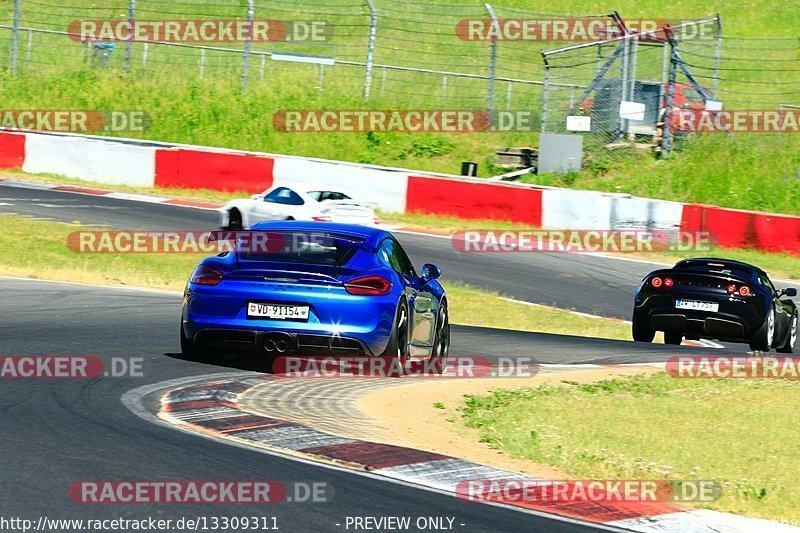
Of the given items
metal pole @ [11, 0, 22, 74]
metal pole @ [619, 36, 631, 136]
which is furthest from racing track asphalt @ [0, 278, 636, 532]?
metal pole @ [11, 0, 22, 74]

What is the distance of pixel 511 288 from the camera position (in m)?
19.5

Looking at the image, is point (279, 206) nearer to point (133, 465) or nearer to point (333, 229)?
point (333, 229)

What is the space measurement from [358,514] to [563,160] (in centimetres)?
2372

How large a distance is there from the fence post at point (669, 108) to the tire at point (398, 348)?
18641 mm

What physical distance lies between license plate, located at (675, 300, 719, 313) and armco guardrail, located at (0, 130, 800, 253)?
359 inches

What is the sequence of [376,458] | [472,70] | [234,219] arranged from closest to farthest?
[376,458], [234,219], [472,70]

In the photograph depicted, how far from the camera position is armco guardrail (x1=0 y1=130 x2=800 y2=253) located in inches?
947

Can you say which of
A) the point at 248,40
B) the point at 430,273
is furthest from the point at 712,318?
the point at 248,40

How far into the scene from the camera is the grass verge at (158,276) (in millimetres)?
17094

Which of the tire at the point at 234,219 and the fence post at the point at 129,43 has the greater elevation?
the fence post at the point at 129,43

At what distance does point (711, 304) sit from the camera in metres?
15.2

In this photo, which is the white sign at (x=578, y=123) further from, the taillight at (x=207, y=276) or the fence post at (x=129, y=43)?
the taillight at (x=207, y=276)

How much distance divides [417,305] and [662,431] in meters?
2.71

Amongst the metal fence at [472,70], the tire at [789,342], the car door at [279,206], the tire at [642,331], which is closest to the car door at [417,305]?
the tire at [642,331]
